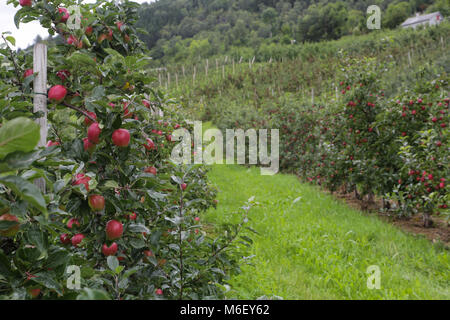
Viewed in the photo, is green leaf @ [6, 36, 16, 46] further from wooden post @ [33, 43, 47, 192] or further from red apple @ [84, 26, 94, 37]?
red apple @ [84, 26, 94, 37]

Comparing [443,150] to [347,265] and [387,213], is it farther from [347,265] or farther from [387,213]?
[347,265]

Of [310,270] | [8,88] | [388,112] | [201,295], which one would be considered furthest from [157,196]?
[388,112]

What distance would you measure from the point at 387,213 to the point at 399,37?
21.9m

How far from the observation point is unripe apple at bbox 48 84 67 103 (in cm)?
109

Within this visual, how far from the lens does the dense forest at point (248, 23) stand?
1352 inches

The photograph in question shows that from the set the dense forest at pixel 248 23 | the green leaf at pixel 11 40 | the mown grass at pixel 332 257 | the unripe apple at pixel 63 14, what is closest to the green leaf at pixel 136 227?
the green leaf at pixel 11 40

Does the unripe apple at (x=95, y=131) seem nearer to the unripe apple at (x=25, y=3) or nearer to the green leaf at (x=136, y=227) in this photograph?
the green leaf at (x=136, y=227)

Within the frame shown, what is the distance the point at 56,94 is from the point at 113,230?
1.77 feet

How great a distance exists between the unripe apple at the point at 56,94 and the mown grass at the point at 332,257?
1.57 metres

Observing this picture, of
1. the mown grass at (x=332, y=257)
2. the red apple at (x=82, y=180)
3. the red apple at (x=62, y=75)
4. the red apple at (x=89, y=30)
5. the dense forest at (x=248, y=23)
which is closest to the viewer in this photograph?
the red apple at (x=82, y=180)

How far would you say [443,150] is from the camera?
3.17 meters

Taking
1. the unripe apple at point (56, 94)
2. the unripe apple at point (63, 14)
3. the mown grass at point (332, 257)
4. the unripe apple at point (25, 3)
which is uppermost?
the unripe apple at point (25, 3)

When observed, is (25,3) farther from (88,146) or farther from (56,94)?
(88,146)

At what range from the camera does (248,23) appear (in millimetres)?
52750
